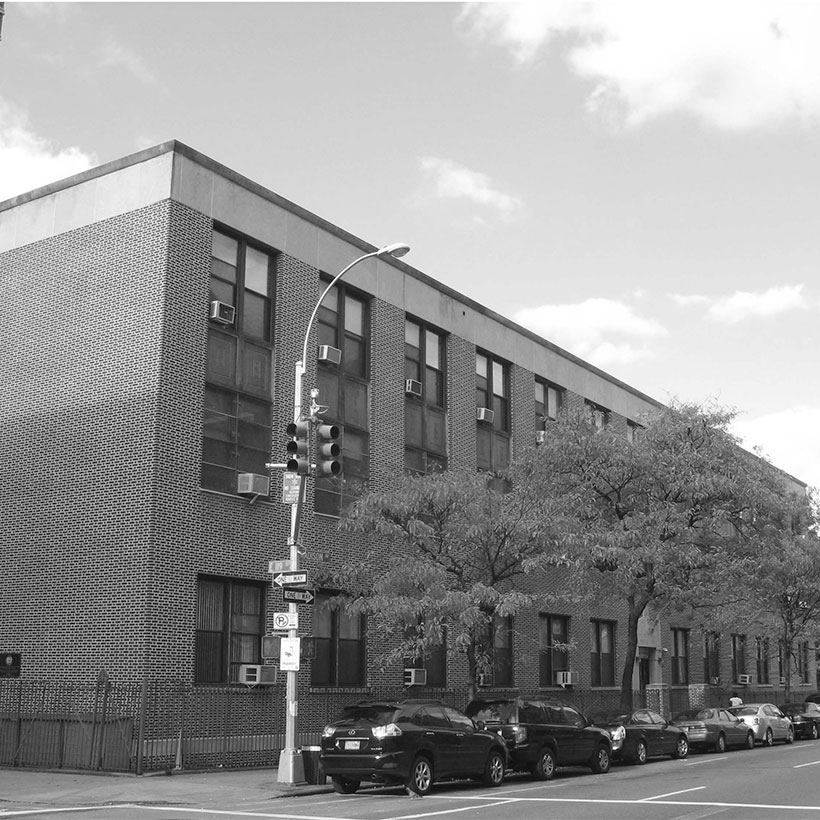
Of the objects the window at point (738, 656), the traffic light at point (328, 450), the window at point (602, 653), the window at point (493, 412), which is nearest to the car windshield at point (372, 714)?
the traffic light at point (328, 450)

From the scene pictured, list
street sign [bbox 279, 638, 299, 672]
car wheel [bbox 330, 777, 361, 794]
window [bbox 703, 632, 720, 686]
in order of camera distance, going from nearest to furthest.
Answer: car wheel [bbox 330, 777, 361, 794] < street sign [bbox 279, 638, 299, 672] < window [bbox 703, 632, 720, 686]

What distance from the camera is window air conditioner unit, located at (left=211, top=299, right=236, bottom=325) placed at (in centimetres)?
2709

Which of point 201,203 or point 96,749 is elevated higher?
point 201,203

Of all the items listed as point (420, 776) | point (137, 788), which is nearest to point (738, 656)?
point (420, 776)

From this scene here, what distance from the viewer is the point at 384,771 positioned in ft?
62.7

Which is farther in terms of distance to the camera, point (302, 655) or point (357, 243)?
point (357, 243)

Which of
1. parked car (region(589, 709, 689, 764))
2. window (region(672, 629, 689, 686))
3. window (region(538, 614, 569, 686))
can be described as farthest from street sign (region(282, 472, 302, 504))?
window (region(672, 629, 689, 686))

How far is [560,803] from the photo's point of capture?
18.1m

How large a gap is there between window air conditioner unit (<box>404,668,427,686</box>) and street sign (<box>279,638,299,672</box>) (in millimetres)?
11503

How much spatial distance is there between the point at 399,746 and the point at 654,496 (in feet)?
49.6

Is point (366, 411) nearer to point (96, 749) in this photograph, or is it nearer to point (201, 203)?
point (201, 203)

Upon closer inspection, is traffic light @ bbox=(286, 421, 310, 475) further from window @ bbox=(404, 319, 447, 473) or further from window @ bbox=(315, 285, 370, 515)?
window @ bbox=(404, 319, 447, 473)

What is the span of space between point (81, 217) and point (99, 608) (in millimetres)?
9728

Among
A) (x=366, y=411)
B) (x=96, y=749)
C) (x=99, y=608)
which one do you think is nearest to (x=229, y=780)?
(x=96, y=749)
